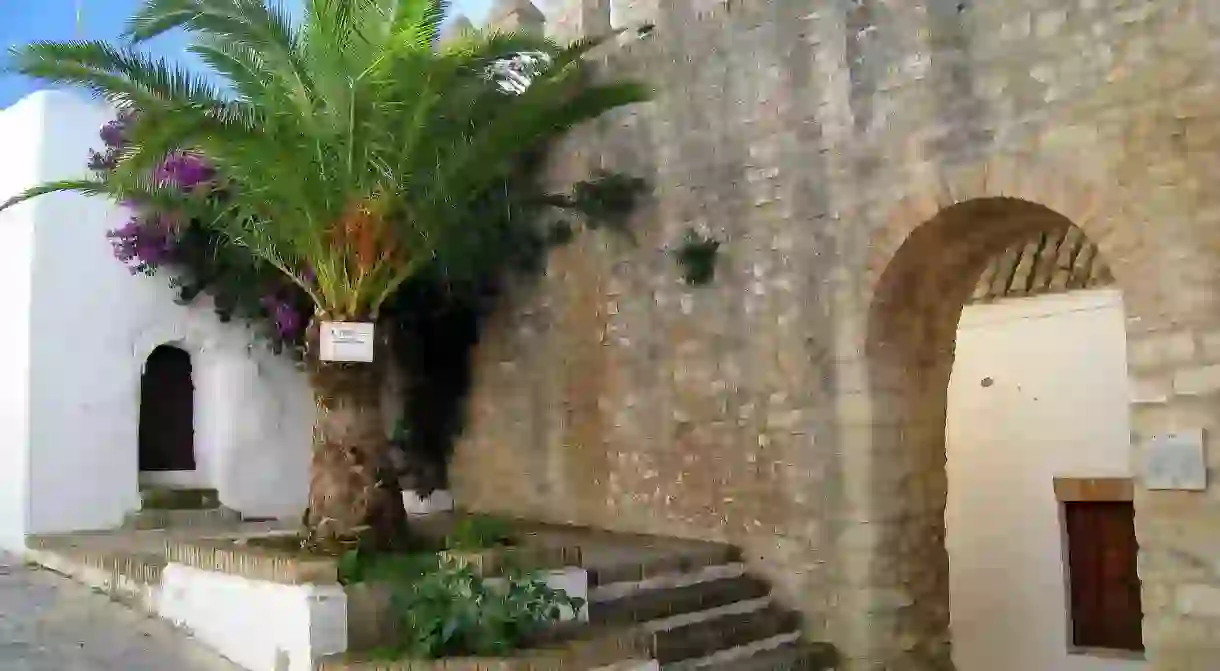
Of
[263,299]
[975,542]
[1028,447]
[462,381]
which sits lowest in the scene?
[975,542]

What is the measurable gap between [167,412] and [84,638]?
13.3 ft

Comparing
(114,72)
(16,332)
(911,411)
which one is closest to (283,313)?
(16,332)

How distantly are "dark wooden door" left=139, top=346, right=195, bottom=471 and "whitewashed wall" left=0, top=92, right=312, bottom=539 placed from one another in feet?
0.72

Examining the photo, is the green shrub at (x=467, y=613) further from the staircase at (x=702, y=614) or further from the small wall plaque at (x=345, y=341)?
the small wall plaque at (x=345, y=341)

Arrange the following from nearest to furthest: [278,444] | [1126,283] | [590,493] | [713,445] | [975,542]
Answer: [1126,283], [713,445], [590,493], [975,542], [278,444]

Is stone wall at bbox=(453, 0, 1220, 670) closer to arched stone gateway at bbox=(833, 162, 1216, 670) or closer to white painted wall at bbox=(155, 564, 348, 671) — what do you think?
arched stone gateway at bbox=(833, 162, 1216, 670)

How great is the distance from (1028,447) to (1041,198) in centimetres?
388

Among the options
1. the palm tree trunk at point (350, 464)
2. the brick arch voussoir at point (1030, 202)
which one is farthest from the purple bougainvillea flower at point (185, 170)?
the brick arch voussoir at point (1030, 202)

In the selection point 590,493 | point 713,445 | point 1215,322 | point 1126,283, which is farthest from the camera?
point 590,493

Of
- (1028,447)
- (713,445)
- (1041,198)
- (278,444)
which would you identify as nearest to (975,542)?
(1028,447)

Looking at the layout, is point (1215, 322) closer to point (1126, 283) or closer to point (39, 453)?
point (1126, 283)

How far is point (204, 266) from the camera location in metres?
9.84

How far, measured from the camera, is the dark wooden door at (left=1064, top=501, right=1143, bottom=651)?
8945 mm

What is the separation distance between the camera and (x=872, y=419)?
274 inches
